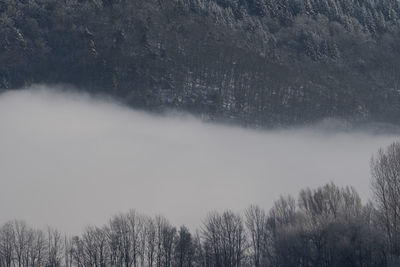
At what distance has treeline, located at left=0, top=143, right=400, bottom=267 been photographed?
3935 inches

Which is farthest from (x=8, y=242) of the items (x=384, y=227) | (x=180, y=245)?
(x=384, y=227)

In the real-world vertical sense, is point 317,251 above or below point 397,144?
below

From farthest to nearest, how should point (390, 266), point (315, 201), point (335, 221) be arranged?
point (315, 201) → point (335, 221) → point (390, 266)

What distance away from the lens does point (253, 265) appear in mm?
115312

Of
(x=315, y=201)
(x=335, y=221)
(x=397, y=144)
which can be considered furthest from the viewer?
(x=315, y=201)

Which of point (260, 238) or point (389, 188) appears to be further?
point (260, 238)

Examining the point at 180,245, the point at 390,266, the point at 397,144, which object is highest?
the point at 397,144

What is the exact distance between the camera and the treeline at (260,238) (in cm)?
9994

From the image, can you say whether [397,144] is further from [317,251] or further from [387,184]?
[317,251]

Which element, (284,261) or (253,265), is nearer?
(284,261)

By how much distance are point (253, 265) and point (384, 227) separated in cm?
2143

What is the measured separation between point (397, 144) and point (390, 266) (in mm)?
21275

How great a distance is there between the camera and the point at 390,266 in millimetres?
94438

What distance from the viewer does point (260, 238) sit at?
11944 cm
